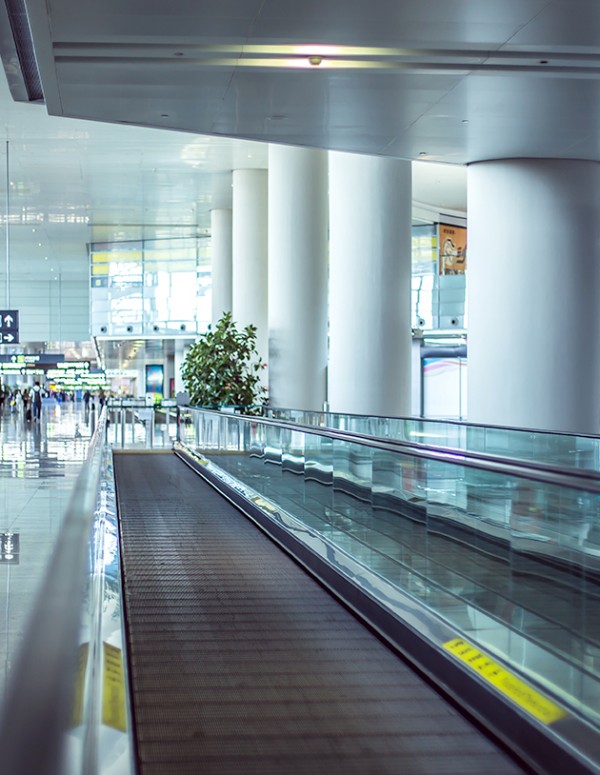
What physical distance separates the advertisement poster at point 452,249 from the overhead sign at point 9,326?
1806 cm

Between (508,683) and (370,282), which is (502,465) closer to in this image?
(508,683)

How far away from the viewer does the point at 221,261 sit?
39.0 meters

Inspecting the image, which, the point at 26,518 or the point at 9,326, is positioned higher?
the point at 9,326

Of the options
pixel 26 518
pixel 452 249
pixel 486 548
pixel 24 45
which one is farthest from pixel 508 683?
pixel 452 249

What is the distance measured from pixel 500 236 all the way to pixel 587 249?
3.78 ft

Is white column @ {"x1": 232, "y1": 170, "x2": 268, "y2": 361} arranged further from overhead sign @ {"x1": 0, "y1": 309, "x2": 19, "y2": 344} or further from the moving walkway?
the moving walkway

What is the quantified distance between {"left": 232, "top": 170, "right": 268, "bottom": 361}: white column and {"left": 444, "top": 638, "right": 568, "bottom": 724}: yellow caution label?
27069mm

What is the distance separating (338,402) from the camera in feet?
A: 60.8

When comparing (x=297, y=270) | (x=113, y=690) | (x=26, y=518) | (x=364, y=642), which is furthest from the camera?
(x=297, y=270)

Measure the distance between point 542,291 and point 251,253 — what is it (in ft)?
62.3

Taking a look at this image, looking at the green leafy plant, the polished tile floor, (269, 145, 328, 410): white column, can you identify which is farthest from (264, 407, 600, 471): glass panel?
the green leafy plant

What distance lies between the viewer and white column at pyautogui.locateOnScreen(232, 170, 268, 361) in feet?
105

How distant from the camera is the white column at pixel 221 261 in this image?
3903cm

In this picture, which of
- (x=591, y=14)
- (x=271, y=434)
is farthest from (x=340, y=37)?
(x=271, y=434)
